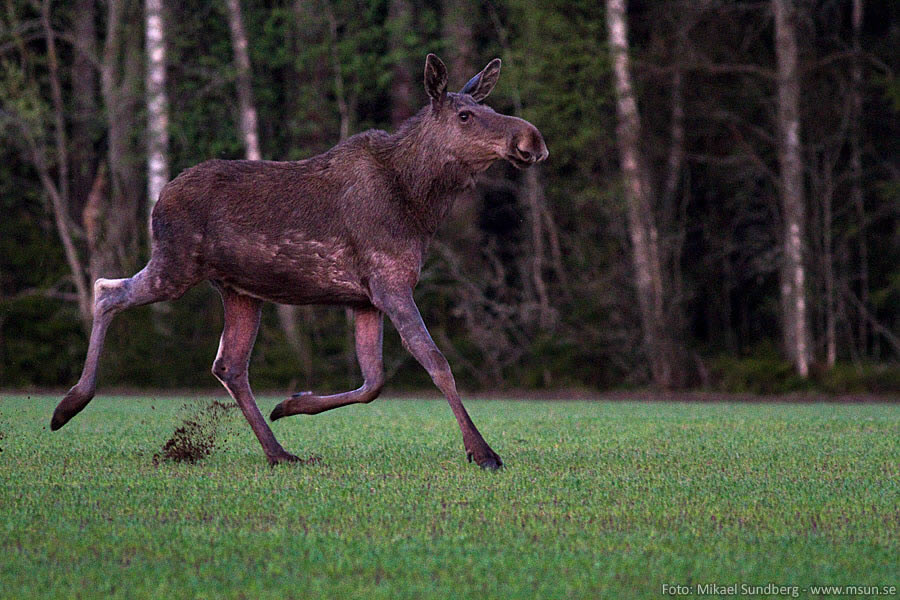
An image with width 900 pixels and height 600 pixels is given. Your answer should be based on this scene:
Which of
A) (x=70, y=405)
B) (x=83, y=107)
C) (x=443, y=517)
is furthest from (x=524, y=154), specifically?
(x=83, y=107)

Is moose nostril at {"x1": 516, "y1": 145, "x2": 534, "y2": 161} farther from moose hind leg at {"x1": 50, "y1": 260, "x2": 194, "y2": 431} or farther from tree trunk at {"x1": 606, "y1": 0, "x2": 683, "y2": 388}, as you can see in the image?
tree trunk at {"x1": 606, "y1": 0, "x2": 683, "y2": 388}

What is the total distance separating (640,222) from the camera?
77.9ft

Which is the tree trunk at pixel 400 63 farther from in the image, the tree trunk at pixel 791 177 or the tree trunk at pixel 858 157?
the tree trunk at pixel 858 157

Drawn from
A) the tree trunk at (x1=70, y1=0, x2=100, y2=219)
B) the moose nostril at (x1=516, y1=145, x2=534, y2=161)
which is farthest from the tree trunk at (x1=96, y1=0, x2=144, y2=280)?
the moose nostril at (x1=516, y1=145, x2=534, y2=161)

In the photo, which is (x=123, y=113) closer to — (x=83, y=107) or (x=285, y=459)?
(x=83, y=107)

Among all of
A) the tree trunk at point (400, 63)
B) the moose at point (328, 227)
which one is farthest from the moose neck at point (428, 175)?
the tree trunk at point (400, 63)

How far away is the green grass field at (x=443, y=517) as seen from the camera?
446 centimetres

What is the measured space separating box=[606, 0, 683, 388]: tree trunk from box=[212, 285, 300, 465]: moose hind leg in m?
15.1

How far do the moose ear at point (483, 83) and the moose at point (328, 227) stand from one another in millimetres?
269

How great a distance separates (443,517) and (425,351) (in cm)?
224

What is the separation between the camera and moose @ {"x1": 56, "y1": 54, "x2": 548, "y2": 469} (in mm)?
8055

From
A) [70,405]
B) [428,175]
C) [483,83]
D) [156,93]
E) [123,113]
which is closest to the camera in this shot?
[70,405]

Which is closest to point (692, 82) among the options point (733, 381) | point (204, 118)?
point (733, 381)

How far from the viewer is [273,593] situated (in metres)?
4.23
